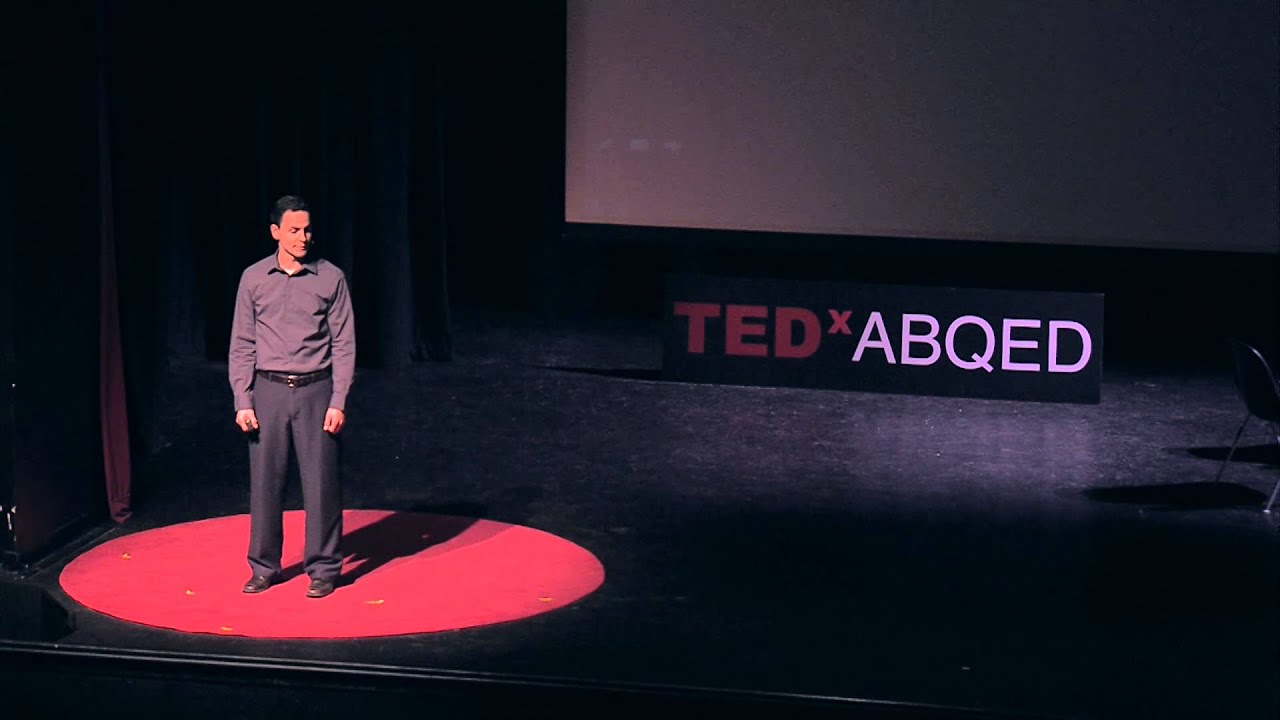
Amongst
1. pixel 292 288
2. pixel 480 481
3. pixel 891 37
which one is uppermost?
pixel 891 37

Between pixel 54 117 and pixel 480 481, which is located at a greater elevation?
pixel 54 117

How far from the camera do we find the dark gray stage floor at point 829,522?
5.21 meters

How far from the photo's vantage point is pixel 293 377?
5730 millimetres

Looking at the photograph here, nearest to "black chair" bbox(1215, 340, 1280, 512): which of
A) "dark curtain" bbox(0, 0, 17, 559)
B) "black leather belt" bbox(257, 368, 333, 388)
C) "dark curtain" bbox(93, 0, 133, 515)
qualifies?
"black leather belt" bbox(257, 368, 333, 388)

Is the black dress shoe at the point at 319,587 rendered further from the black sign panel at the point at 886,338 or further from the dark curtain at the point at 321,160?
the black sign panel at the point at 886,338

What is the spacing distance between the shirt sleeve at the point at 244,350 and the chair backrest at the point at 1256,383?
423cm

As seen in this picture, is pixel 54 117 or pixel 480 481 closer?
pixel 54 117

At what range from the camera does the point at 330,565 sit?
5.83 m

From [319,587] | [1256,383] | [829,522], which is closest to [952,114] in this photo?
A: [1256,383]

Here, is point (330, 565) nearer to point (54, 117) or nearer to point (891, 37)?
point (54, 117)

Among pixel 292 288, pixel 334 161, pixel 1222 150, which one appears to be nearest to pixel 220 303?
pixel 334 161

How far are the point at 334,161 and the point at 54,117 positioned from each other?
4.07 metres

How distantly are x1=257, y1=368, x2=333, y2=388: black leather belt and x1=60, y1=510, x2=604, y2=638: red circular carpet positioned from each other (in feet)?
2.35

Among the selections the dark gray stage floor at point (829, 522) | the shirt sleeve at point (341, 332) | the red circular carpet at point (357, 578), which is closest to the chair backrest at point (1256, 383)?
the dark gray stage floor at point (829, 522)
